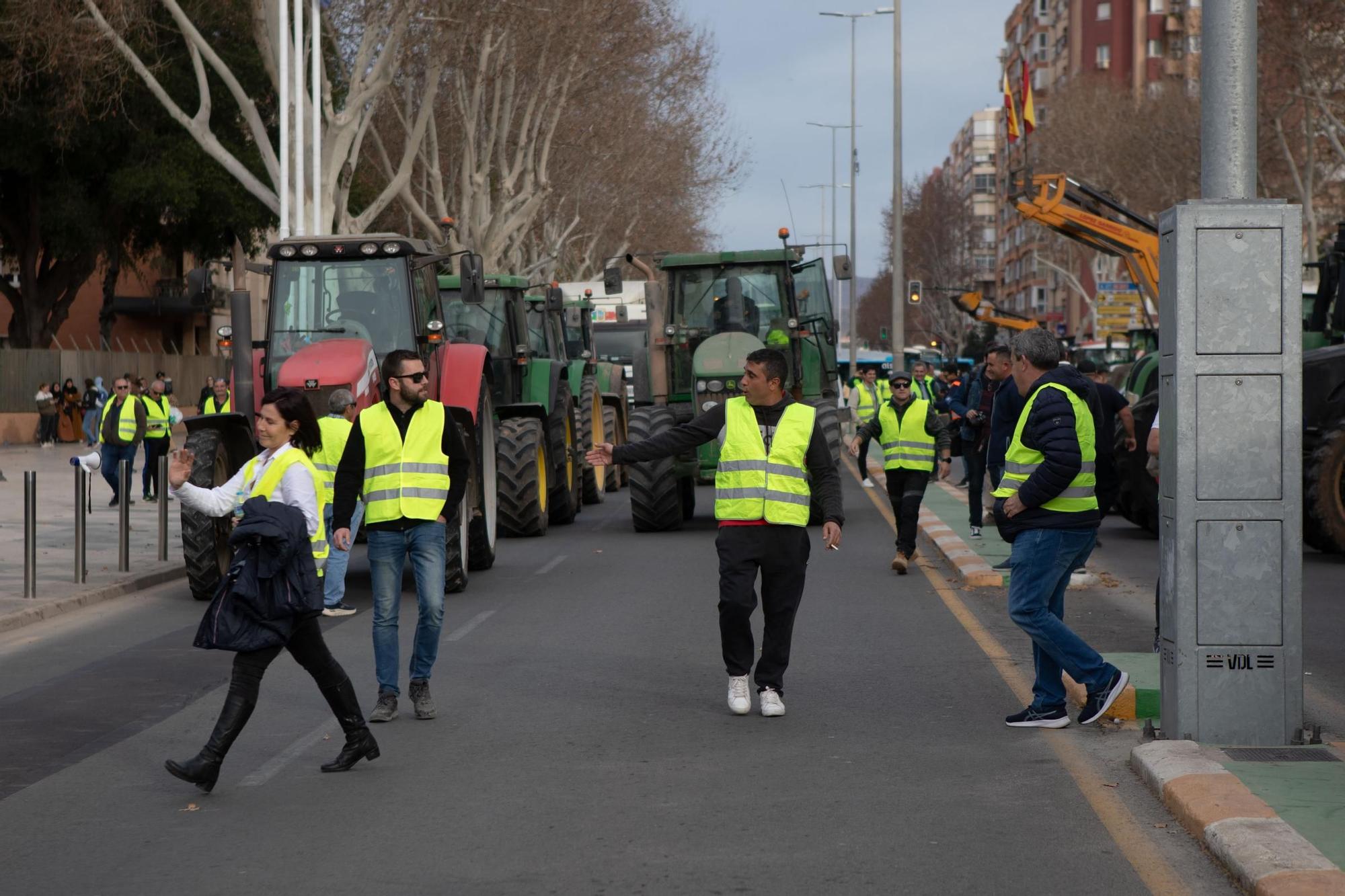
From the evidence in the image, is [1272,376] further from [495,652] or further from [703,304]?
[703,304]

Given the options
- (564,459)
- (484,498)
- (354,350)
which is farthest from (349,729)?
(564,459)

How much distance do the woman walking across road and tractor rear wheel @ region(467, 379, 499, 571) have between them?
7442mm

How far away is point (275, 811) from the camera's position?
266 inches

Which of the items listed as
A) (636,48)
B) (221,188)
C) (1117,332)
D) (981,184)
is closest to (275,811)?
(636,48)

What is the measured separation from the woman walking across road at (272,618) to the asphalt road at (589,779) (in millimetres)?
163

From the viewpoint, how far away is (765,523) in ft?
28.5

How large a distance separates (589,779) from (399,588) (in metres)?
1.77

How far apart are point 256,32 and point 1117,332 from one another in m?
31.8

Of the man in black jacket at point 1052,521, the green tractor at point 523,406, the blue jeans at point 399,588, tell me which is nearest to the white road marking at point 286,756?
the blue jeans at point 399,588

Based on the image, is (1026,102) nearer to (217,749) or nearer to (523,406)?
(523,406)

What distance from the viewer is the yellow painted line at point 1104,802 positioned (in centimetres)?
573

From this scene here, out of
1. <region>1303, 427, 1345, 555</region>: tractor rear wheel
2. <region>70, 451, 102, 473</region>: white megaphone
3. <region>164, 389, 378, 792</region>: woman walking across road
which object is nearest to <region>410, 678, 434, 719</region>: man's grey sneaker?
<region>164, 389, 378, 792</region>: woman walking across road

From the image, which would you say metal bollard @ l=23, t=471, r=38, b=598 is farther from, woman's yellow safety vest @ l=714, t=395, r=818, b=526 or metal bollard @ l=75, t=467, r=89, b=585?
woman's yellow safety vest @ l=714, t=395, r=818, b=526

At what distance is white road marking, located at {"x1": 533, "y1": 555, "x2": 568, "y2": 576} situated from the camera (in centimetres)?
1572
